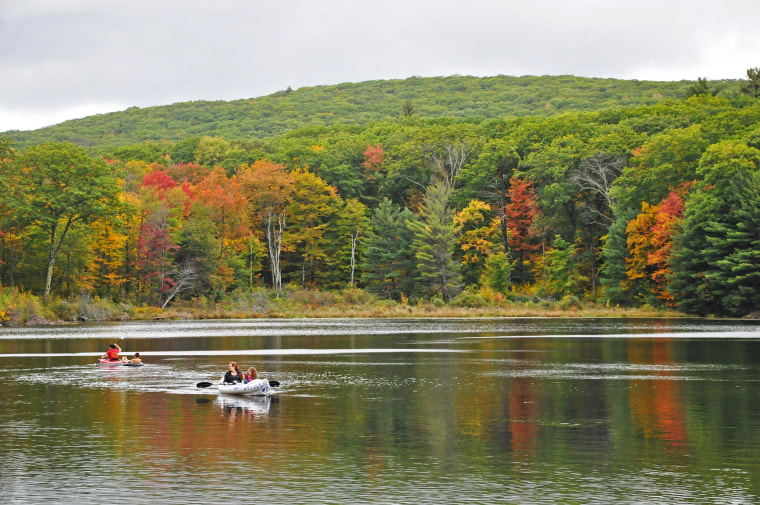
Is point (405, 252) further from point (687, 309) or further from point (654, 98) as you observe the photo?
point (654, 98)

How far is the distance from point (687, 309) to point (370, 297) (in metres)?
33.9

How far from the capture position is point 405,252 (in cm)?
10075

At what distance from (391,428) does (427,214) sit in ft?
263

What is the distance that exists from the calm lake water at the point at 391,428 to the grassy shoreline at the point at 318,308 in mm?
34442

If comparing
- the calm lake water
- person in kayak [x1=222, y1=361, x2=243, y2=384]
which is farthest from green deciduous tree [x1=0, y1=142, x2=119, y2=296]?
person in kayak [x1=222, y1=361, x2=243, y2=384]

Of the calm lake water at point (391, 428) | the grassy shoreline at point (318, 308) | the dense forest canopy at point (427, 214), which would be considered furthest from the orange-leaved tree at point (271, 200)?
the calm lake water at point (391, 428)

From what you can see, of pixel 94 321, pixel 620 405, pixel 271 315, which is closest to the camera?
pixel 620 405

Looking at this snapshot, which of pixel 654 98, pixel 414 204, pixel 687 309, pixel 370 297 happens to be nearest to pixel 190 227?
pixel 370 297

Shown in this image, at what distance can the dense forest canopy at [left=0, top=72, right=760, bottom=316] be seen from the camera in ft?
262

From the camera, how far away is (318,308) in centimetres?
9362

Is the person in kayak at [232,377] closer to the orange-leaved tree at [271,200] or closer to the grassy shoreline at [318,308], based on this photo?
the grassy shoreline at [318,308]

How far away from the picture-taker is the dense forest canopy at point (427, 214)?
79.9m

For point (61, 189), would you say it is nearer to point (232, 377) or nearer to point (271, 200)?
point (271, 200)

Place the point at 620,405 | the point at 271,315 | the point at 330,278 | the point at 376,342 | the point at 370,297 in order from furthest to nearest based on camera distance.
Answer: the point at 330,278 → the point at 370,297 → the point at 271,315 → the point at 376,342 → the point at 620,405
